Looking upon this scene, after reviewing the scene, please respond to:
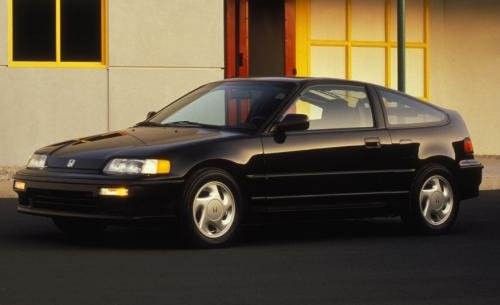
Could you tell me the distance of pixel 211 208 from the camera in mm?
11109

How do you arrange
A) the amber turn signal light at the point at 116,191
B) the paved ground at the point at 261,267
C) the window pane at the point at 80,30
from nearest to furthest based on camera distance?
the paved ground at the point at 261,267 → the amber turn signal light at the point at 116,191 → the window pane at the point at 80,30

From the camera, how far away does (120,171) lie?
10930 mm

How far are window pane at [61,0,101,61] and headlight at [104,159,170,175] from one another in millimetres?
10254

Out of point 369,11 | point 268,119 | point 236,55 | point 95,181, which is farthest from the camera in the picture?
point 369,11

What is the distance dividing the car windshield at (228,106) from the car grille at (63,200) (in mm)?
1407

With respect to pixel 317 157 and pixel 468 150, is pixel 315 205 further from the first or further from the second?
pixel 468 150

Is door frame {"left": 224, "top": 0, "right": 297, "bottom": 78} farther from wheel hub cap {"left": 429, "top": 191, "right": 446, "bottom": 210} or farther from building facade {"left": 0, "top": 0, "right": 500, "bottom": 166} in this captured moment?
wheel hub cap {"left": 429, "top": 191, "right": 446, "bottom": 210}

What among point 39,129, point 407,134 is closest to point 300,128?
point 407,134

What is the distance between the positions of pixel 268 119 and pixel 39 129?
9.63 m

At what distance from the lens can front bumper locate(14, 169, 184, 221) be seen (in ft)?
35.6

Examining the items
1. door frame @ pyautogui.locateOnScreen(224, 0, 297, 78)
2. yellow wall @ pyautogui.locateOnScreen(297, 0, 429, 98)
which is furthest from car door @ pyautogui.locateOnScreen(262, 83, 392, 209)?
yellow wall @ pyautogui.locateOnScreen(297, 0, 429, 98)

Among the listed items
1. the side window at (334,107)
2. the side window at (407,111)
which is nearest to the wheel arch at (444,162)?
the side window at (407,111)

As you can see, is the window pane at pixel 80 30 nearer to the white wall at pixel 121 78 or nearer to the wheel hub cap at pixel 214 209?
the white wall at pixel 121 78

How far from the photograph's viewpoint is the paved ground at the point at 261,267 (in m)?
8.62
